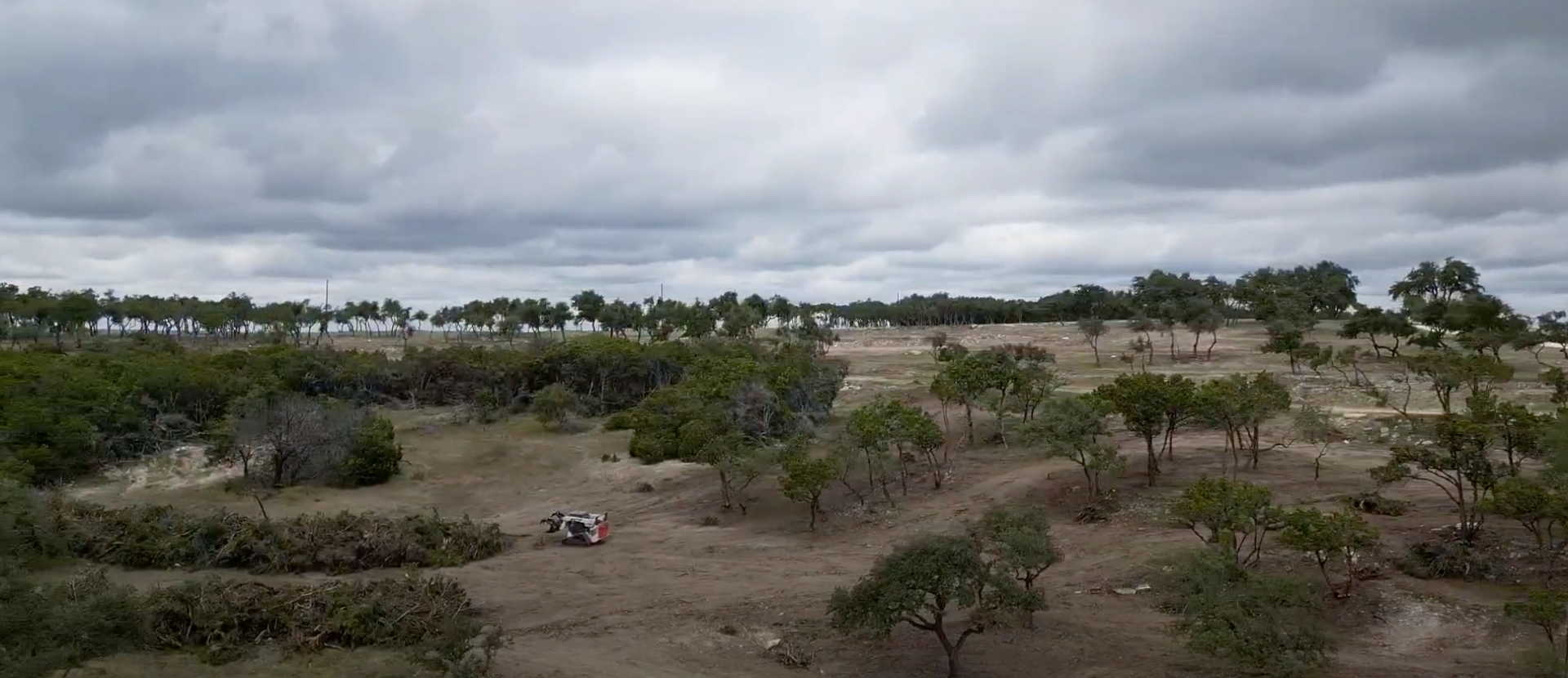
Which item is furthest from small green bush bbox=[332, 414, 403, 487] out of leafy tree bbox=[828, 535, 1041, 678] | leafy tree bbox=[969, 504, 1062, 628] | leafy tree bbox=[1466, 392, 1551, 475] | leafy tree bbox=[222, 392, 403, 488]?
leafy tree bbox=[1466, 392, 1551, 475]

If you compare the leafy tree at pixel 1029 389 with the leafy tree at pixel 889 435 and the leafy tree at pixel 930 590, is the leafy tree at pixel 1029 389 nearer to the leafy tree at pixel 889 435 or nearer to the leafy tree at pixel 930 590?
the leafy tree at pixel 889 435

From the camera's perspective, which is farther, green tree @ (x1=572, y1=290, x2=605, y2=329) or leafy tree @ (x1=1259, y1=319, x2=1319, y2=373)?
green tree @ (x1=572, y1=290, x2=605, y2=329)

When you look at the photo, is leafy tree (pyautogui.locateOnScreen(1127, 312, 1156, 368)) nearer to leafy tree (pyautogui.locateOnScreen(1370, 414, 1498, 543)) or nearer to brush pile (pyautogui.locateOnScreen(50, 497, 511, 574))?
leafy tree (pyautogui.locateOnScreen(1370, 414, 1498, 543))

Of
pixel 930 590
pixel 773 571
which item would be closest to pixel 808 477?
pixel 773 571

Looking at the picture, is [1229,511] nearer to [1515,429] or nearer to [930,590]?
[930,590]

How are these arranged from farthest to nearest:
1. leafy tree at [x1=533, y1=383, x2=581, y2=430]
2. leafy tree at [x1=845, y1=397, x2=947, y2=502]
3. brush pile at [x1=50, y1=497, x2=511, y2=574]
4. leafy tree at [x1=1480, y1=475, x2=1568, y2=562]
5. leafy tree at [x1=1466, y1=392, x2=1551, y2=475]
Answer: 1. leafy tree at [x1=533, y1=383, x2=581, y2=430]
2. leafy tree at [x1=845, y1=397, x2=947, y2=502]
3. brush pile at [x1=50, y1=497, x2=511, y2=574]
4. leafy tree at [x1=1466, y1=392, x2=1551, y2=475]
5. leafy tree at [x1=1480, y1=475, x2=1568, y2=562]

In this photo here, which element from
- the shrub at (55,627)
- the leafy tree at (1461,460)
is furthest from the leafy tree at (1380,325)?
the shrub at (55,627)

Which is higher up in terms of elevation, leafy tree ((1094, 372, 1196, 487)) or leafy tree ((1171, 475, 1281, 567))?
leafy tree ((1094, 372, 1196, 487))

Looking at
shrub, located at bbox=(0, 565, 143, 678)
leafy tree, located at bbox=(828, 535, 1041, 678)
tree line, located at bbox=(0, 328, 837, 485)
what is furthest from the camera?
tree line, located at bbox=(0, 328, 837, 485)

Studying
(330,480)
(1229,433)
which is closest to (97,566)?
(330,480)
